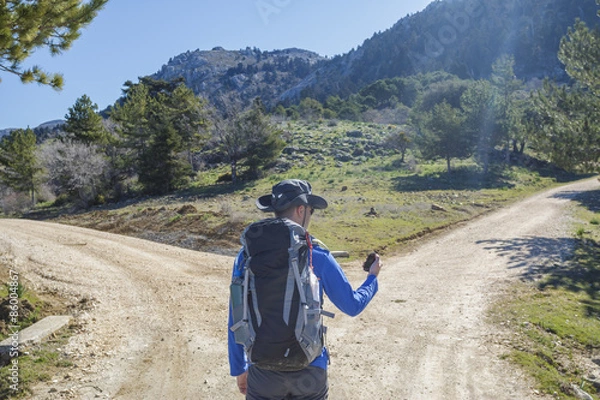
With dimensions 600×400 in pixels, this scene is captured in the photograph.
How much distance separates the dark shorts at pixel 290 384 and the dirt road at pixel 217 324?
2552 millimetres

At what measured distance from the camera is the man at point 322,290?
8.05 ft

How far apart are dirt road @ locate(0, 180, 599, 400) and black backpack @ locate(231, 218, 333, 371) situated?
2.86 meters

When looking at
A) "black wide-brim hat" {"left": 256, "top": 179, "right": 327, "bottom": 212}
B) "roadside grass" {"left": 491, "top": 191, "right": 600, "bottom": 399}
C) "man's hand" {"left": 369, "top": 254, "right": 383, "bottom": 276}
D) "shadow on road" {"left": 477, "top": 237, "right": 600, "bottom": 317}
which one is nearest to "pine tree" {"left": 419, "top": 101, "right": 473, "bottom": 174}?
"shadow on road" {"left": 477, "top": 237, "right": 600, "bottom": 317}

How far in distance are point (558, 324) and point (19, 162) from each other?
42.2 m

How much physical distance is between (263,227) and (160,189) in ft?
102

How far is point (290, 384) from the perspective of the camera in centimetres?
244

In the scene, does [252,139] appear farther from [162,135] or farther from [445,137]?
[445,137]

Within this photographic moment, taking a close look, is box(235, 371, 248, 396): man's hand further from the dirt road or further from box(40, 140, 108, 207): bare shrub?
box(40, 140, 108, 207): bare shrub

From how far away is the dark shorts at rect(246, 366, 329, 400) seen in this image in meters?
2.44

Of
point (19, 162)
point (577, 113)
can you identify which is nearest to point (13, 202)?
point (19, 162)

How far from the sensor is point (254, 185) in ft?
97.5

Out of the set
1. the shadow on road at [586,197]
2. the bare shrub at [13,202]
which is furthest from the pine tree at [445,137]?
the bare shrub at [13,202]

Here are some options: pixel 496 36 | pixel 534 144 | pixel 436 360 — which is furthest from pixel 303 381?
pixel 496 36

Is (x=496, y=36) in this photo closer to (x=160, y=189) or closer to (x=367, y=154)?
(x=367, y=154)
